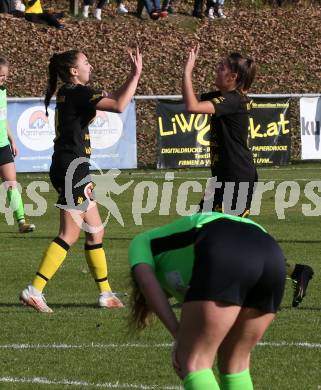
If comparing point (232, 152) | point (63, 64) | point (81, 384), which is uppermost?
point (63, 64)

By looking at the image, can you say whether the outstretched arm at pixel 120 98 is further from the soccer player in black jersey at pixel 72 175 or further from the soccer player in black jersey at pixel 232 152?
the soccer player in black jersey at pixel 232 152

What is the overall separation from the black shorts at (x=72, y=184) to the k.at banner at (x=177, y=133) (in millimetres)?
18454

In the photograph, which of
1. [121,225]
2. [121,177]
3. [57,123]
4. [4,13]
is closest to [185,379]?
[57,123]

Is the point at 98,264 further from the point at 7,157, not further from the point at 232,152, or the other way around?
the point at 7,157

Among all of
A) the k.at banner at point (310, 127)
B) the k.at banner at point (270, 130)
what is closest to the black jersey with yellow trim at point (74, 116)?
the k.at banner at point (270, 130)

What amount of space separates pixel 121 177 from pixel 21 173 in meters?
2.43

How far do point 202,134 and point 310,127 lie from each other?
3119mm

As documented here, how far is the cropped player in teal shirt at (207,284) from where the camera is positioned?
511 centimetres

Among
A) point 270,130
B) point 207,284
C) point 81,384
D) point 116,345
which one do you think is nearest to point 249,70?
point 116,345

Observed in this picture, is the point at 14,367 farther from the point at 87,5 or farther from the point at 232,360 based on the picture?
the point at 87,5

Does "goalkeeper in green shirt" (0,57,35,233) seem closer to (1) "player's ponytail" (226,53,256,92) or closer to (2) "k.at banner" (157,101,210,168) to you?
(1) "player's ponytail" (226,53,256,92)

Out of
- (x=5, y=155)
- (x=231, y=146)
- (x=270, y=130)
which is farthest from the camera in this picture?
(x=270, y=130)

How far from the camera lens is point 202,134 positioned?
29.4 m

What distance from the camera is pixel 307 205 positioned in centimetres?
2136
